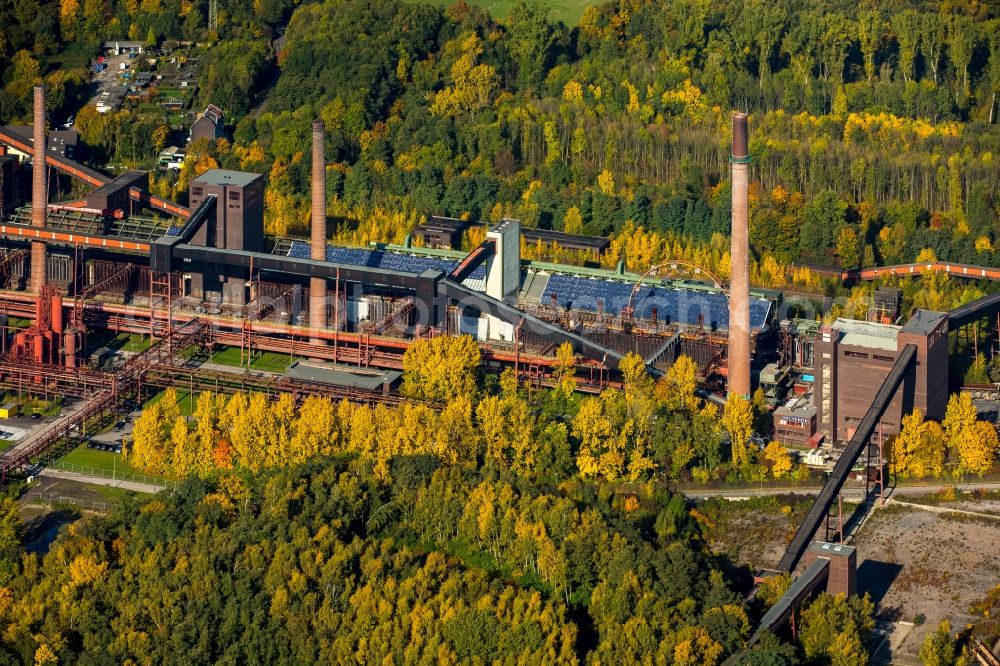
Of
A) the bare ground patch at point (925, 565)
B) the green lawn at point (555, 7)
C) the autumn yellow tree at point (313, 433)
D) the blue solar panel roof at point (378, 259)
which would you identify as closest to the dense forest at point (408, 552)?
the autumn yellow tree at point (313, 433)

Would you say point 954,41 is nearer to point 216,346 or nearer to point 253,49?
point 253,49

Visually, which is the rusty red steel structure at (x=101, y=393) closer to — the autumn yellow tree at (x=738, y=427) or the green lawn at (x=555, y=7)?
the autumn yellow tree at (x=738, y=427)

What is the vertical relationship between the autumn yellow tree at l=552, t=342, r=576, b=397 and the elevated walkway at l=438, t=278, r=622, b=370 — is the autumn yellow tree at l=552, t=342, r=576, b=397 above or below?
below

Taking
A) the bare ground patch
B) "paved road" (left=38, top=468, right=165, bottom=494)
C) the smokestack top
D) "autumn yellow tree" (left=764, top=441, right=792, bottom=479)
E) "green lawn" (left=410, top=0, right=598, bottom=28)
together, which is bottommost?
the bare ground patch

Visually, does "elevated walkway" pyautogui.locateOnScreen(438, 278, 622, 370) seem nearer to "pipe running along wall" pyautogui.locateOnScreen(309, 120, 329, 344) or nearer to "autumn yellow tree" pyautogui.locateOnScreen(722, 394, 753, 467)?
"pipe running along wall" pyautogui.locateOnScreen(309, 120, 329, 344)

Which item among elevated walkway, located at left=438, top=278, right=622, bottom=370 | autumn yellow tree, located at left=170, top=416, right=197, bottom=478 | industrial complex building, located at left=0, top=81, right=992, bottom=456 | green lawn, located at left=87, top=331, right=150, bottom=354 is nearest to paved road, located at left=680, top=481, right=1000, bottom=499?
industrial complex building, located at left=0, top=81, right=992, bottom=456

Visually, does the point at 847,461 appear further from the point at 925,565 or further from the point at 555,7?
the point at 555,7
